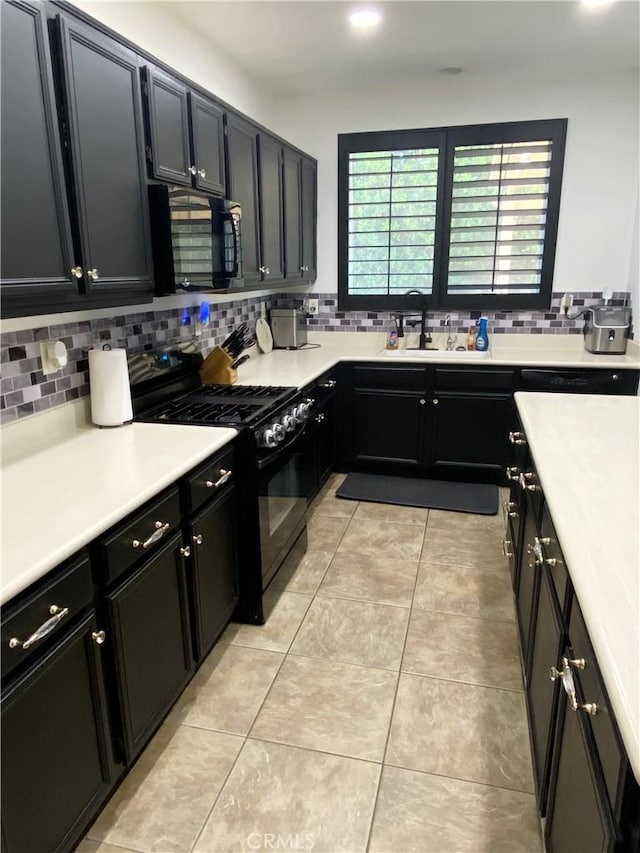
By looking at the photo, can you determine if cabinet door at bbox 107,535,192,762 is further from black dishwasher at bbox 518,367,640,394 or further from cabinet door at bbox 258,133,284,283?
black dishwasher at bbox 518,367,640,394

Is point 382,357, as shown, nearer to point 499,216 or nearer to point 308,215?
point 308,215

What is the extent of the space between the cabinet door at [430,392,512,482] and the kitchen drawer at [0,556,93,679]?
2843mm

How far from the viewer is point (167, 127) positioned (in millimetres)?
2193

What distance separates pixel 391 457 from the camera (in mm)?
4047

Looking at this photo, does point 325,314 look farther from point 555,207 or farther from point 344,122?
point 555,207

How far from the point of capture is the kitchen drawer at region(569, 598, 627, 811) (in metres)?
0.87

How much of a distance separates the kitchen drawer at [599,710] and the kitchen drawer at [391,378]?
8.80 ft

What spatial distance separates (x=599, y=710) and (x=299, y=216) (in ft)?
11.4

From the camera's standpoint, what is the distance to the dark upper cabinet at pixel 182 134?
210cm

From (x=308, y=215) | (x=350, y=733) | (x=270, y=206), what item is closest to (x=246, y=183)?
(x=270, y=206)

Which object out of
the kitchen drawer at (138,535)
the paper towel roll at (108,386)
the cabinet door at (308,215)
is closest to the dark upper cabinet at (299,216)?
the cabinet door at (308,215)

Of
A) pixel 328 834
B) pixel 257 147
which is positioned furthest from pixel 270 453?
pixel 257 147

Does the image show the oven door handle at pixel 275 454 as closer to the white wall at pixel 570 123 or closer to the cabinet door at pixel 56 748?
the cabinet door at pixel 56 748

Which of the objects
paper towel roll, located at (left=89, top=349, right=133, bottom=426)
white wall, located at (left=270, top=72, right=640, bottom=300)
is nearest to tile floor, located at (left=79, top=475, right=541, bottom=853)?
paper towel roll, located at (left=89, top=349, right=133, bottom=426)
